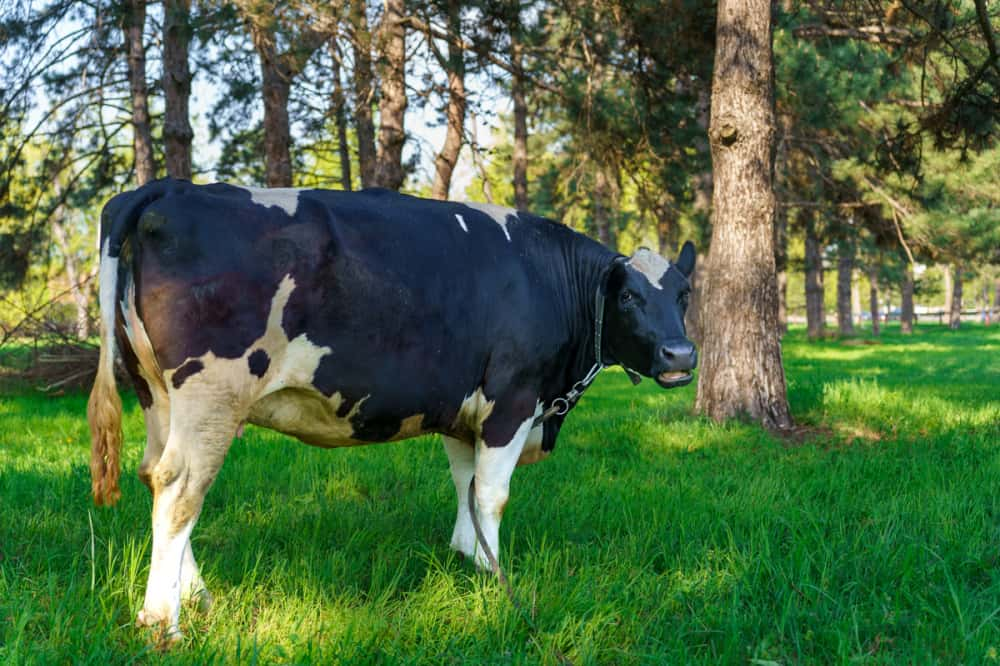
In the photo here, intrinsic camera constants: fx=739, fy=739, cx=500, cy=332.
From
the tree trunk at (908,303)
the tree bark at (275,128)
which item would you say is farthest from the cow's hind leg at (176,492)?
the tree trunk at (908,303)

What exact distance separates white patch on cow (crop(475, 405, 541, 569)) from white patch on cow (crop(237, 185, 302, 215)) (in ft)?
4.45

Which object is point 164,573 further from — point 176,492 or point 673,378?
point 673,378

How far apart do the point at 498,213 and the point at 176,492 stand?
6.41ft

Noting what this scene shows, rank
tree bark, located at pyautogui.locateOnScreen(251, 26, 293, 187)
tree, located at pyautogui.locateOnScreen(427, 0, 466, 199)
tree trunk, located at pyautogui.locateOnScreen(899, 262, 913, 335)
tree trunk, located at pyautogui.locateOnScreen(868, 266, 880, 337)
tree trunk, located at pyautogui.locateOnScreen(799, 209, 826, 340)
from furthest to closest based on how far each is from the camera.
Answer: tree trunk, located at pyautogui.locateOnScreen(899, 262, 913, 335)
tree trunk, located at pyautogui.locateOnScreen(868, 266, 880, 337)
tree trunk, located at pyautogui.locateOnScreen(799, 209, 826, 340)
tree bark, located at pyautogui.locateOnScreen(251, 26, 293, 187)
tree, located at pyautogui.locateOnScreen(427, 0, 466, 199)

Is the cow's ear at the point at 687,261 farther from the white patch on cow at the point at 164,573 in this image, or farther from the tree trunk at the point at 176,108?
the tree trunk at the point at 176,108

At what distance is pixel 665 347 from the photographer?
3424 millimetres

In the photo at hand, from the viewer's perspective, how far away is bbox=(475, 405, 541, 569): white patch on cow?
135 inches

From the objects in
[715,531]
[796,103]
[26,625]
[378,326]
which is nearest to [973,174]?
[796,103]

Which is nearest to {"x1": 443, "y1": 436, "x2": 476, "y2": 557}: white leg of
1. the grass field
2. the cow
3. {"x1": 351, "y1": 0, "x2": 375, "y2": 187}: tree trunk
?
the cow

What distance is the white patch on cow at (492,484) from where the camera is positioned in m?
3.44

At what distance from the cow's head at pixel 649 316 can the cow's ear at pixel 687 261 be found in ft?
0.60

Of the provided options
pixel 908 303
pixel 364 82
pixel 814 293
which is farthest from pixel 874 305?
pixel 364 82

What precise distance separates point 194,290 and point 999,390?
36.6ft

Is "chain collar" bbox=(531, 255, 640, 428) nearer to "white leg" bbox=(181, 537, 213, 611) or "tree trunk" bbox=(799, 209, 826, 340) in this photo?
"white leg" bbox=(181, 537, 213, 611)
